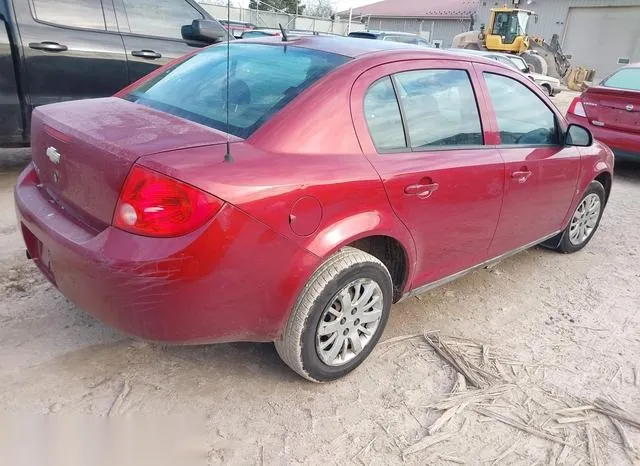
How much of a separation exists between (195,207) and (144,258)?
0.27 meters

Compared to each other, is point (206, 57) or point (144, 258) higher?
point (206, 57)

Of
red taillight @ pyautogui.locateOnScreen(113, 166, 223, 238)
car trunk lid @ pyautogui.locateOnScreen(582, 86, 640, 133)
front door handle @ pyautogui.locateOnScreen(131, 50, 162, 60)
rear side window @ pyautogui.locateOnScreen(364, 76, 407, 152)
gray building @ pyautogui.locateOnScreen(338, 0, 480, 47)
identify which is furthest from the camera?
gray building @ pyautogui.locateOnScreen(338, 0, 480, 47)

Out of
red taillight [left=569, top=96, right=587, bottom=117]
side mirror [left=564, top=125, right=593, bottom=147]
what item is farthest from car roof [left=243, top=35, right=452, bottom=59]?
red taillight [left=569, top=96, right=587, bottom=117]

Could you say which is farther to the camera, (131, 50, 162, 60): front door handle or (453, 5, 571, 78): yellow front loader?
(453, 5, 571, 78): yellow front loader

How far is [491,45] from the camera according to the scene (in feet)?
79.1

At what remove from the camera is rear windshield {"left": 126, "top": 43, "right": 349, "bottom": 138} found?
2.45 meters

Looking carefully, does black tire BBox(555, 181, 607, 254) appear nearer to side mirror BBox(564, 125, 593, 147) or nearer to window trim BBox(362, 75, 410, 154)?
side mirror BBox(564, 125, 593, 147)

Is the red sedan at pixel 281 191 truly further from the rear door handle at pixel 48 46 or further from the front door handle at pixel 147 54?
the front door handle at pixel 147 54

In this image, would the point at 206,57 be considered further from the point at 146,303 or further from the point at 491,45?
the point at 491,45

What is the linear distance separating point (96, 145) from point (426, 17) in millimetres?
44566

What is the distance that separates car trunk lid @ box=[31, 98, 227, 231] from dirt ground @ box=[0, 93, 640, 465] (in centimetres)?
80

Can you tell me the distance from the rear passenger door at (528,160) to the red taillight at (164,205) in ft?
6.47

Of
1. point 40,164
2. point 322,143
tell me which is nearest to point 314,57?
point 322,143

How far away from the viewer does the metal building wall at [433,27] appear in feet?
134
